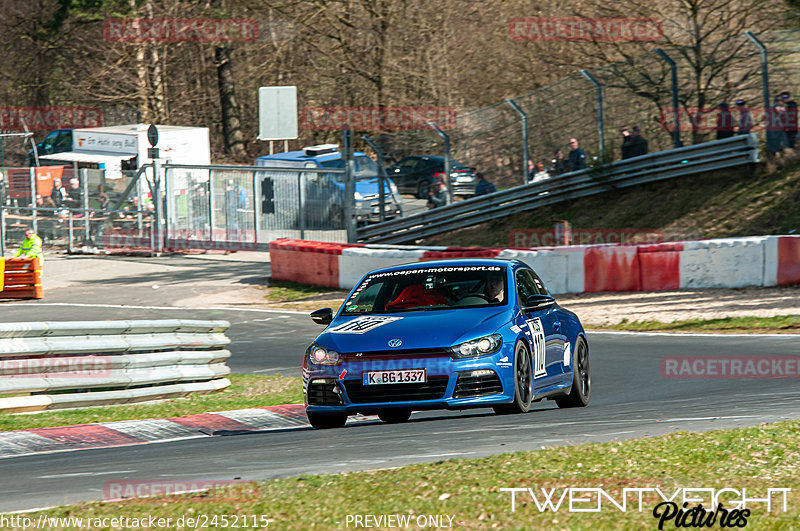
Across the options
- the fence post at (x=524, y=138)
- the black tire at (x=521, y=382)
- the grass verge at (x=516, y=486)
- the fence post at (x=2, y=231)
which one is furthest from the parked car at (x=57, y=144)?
the grass verge at (x=516, y=486)

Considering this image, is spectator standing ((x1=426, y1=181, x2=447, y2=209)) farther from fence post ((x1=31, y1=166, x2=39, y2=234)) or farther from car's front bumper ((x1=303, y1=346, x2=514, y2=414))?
car's front bumper ((x1=303, y1=346, x2=514, y2=414))

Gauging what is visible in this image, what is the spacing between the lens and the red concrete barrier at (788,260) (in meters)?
19.4

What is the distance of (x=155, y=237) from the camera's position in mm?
31109

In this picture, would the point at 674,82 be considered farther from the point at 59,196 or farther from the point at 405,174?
the point at 59,196

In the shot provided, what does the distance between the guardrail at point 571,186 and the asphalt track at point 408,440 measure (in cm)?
1343

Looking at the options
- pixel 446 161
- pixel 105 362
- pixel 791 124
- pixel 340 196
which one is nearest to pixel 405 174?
pixel 446 161

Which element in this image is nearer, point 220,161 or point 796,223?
point 796,223

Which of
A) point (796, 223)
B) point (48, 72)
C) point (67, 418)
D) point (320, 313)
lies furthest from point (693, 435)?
point (48, 72)

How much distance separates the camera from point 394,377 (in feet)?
28.1

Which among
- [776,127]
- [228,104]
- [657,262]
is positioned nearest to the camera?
[657,262]

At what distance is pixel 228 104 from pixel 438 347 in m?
39.0

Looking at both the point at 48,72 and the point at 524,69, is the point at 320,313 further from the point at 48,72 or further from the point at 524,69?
the point at 48,72

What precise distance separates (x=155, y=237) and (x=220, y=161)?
49.4 feet

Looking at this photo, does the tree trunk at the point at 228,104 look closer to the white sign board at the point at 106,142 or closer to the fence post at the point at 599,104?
the white sign board at the point at 106,142
